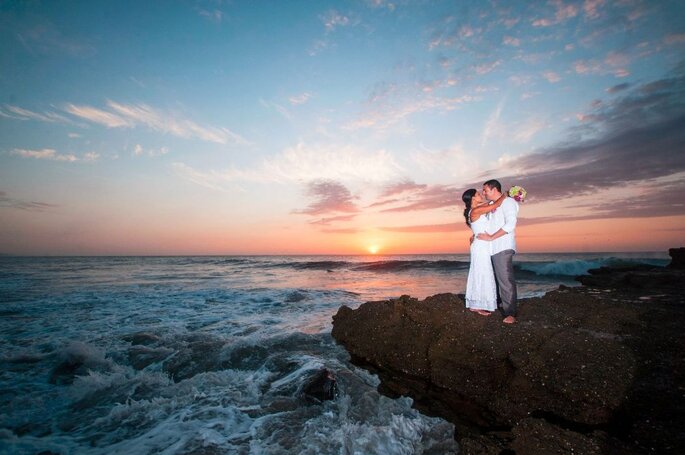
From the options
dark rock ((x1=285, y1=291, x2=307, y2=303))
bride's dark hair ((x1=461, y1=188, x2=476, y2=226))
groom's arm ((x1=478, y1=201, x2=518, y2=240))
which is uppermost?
bride's dark hair ((x1=461, y1=188, x2=476, y2=226))

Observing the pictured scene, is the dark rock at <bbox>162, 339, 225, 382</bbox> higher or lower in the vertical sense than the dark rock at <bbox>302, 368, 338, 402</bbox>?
lower

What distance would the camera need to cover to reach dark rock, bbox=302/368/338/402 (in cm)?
470

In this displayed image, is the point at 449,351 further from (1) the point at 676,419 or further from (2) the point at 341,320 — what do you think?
(2) the point at 341,320

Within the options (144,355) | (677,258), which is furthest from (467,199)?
(677,258)

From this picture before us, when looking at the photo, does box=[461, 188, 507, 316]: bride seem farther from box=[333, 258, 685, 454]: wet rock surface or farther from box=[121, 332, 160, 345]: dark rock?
box=[121, 332, 160, 345]: dark rock

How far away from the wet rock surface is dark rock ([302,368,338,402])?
2.73 ft

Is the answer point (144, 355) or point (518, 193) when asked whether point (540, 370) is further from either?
point (144, 355)

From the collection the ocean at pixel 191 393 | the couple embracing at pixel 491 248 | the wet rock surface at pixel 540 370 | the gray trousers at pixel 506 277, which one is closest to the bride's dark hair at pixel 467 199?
the couple embracing at pixel 491 248

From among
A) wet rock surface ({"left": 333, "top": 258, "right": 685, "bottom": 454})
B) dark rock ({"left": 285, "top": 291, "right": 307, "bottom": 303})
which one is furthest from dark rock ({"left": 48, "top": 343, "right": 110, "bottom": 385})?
dark rock ({"left": 285, "top": 291, "right": 307, "bottom": 303})

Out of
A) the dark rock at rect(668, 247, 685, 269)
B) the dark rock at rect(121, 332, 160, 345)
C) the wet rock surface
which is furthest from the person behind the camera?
the dark rock at rect(668, 247, 685, 269)

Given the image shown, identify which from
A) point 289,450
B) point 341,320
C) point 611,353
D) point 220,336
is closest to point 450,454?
point 289,450

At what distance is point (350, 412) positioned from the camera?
14.2ft

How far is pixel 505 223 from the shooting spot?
19.0ft

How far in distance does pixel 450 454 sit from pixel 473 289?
11.8 ft
